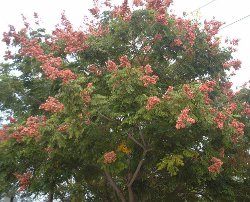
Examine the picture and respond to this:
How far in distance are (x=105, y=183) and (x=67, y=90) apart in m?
4.82

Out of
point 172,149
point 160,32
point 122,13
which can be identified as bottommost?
point 172,149

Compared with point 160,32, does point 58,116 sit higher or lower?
lower

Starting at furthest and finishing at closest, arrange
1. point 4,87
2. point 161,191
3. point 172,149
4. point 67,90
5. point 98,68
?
1. point 161,191
2. point 4,87
3. point 98,68
4. point 172,149
5. point 67,90

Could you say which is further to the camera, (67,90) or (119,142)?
(119,142)

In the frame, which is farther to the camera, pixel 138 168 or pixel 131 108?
pixel 138 168

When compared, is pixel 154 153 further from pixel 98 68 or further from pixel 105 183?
pixel 105 183

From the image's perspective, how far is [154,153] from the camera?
275 inches

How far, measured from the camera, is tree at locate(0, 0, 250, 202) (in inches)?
221

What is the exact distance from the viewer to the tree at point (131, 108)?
5617 millimetres

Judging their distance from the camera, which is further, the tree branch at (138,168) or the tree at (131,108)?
the tree branch at (138,168)

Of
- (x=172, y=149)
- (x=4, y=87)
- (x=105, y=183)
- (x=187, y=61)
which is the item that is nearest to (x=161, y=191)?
(x=105, y=183)

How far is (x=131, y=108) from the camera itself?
5781 mm

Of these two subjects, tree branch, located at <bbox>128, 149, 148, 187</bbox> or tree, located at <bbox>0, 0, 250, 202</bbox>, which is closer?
tree, located at <bbox>0, 0, 250, 202</bbox>

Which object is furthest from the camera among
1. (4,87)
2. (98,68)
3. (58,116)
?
(4,87)
